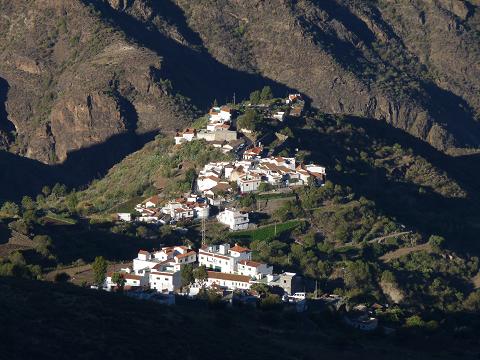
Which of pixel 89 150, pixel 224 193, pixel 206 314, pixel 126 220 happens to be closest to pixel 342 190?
pixel 224 193

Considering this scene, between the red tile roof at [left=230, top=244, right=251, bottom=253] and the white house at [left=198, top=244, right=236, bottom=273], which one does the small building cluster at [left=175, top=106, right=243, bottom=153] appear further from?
the white house at [left=198, top=244, right=236, bottom=273]

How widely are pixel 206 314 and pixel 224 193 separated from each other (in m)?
21.8

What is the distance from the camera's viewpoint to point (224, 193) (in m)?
82.1

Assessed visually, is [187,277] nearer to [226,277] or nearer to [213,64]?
[226,277]

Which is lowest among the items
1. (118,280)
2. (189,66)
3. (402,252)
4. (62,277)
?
(118,280)

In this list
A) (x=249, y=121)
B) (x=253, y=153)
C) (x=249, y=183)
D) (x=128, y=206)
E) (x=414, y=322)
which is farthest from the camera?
(x=249, y=121)

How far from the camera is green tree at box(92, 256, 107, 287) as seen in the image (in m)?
66.6

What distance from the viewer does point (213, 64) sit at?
145 meters

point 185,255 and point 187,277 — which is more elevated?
point 185,255

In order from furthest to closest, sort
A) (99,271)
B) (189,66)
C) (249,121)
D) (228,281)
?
(189,66)
(249,121)
(228,281)
(99,271)

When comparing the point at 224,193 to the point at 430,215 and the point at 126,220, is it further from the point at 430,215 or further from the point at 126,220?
the point at 430,215

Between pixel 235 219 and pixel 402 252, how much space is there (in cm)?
856

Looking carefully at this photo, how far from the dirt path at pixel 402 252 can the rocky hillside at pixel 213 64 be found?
1710 inches

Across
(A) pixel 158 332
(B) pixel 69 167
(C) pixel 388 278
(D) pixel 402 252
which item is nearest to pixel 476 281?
(D) pixel 402 252
